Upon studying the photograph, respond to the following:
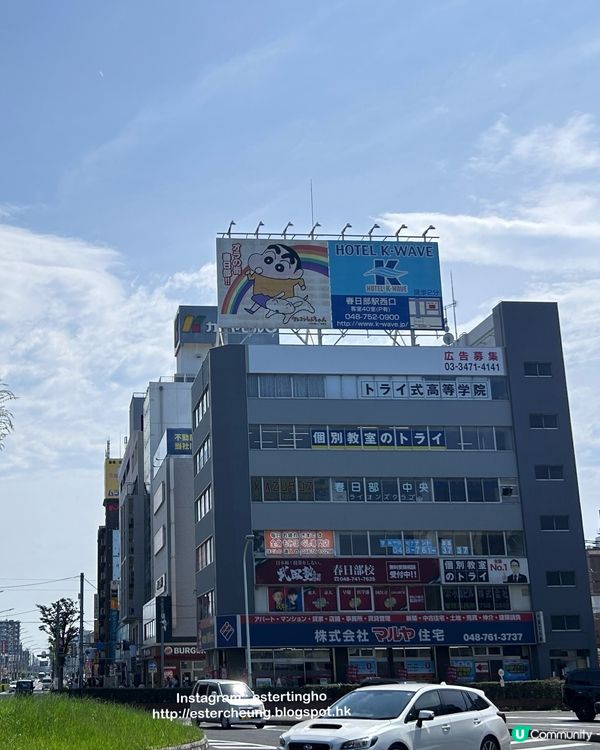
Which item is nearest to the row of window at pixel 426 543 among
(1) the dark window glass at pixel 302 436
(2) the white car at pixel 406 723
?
(1) the dark window glass at pixel 302 436

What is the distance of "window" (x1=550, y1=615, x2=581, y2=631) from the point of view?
6175cm

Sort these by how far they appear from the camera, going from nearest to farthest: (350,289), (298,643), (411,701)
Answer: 1. (411,701)
2. (298,643)
3. (350,289)

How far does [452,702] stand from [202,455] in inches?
2001

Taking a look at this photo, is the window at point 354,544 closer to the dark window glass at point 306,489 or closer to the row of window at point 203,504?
the dark window glass at point 306,489

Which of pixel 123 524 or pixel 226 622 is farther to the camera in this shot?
pixel 123 524

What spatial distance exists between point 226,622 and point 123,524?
49570 mm

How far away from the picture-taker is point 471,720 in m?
17.1

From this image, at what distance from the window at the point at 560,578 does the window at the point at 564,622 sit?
196 centimetres

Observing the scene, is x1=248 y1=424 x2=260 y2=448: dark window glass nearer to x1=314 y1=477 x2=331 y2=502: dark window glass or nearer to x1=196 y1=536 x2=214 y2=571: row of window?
x1=314 y1=477 x2=331 y2=502: dark window glass

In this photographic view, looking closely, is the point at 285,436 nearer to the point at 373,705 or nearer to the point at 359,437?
the point at 359,437

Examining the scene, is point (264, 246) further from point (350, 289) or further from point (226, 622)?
point (226, 622)

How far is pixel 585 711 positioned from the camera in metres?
32.7

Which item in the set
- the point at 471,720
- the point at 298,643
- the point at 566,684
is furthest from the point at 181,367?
the point at 471,720

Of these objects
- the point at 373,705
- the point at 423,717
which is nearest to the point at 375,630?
the point at 373,705
